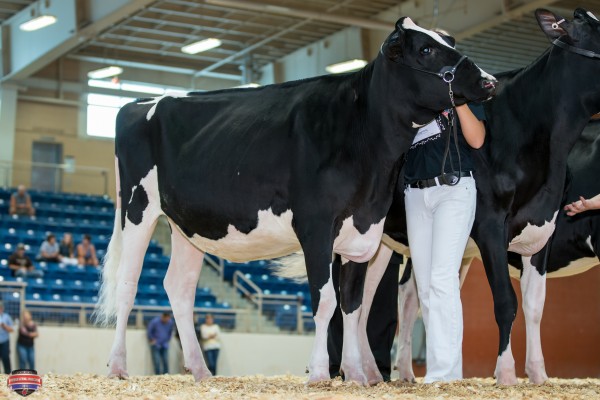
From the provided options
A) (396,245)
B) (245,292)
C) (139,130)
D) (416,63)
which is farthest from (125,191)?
(245,292)

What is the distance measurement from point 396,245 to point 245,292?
49.5 feet

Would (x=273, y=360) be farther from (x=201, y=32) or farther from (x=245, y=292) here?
(x=201, y=32)

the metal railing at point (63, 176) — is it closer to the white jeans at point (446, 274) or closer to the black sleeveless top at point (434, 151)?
the black sleeveless top at point (434, 151)

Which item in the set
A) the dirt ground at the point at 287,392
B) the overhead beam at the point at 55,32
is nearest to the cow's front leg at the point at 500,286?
the dirt ground at the point at 287,392

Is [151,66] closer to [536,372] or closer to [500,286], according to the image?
[536,372]

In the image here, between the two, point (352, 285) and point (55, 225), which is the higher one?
point (352, 285)

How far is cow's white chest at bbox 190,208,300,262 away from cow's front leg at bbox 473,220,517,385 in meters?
Answer: 1.29

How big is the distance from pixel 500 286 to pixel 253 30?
22.0m

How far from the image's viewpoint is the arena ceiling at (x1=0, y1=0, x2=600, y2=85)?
22.8 meters

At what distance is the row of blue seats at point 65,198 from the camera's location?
2666 cm

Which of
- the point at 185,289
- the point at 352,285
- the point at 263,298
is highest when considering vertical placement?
the point at 352,285

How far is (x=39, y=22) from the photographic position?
949 inches

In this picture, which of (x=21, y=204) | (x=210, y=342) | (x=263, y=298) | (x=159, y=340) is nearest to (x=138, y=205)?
(x=159, y=340)

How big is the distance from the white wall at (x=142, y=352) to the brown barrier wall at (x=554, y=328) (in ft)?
17.7
